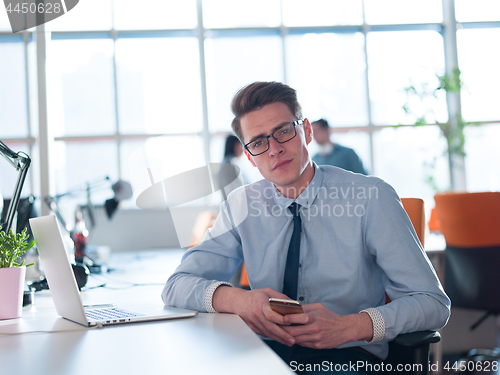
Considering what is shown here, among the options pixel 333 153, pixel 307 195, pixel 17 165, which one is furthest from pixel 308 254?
pixel 333 153

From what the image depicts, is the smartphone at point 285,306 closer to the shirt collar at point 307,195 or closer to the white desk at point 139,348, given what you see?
the white desk at point 139,348

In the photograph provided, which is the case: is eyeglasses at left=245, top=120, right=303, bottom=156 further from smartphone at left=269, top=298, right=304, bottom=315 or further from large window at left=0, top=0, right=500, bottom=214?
large window at left=0, top=0, right=500, bottom=214

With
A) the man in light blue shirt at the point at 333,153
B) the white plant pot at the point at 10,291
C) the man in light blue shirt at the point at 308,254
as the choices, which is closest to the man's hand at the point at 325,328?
the man in light blue shirt at the point at 308,254

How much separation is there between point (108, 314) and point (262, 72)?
221 inches

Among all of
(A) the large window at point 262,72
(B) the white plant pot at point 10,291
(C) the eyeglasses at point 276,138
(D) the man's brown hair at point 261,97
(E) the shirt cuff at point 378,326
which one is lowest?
(E) the shirt cuff at point 378,326

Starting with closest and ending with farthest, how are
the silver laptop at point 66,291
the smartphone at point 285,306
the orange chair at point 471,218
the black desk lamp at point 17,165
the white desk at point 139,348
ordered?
the white desk at point 139,348
the silver laptop at point 66,291
the smartphone at point 285,306
the black desk lamp at point 17,165
the orange chair at point 471,218

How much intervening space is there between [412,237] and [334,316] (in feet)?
1.07

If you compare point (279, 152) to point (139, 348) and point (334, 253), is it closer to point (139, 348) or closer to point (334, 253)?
point (334, 253)

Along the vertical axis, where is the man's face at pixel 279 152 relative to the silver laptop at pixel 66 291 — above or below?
above

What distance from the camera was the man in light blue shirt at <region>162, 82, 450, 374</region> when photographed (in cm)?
110

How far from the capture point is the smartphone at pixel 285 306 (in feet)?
3.31

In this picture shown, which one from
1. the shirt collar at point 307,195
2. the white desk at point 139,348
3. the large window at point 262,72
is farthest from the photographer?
the large window at point 262,72

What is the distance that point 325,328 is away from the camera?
106cm

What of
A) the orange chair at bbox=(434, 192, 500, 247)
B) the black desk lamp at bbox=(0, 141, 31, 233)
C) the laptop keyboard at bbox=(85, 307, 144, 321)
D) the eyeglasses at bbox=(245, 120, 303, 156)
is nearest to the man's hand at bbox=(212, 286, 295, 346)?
the laptop keyboard at bbox=(85, 307, 144, 321)
